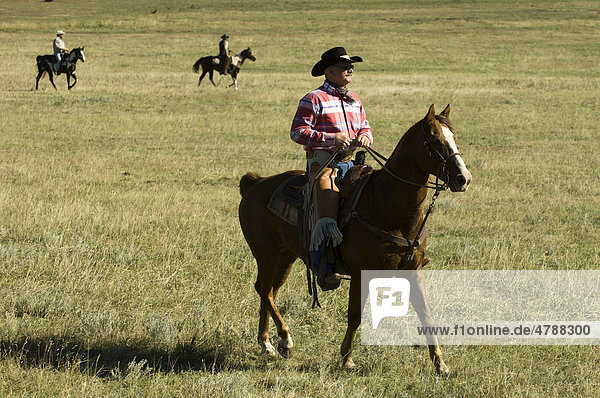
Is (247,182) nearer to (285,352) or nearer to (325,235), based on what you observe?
(325,235)

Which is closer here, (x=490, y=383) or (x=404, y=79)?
(x=490, y=383)

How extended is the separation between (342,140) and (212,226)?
5102 mm

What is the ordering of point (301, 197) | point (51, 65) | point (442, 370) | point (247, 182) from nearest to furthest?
point (442, 370)
point (301, 197)
point (247, 182)
point (51, 65)

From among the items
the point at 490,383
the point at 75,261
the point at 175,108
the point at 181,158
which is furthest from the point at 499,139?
Result: the point at 490,383

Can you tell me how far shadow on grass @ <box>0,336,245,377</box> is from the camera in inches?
243

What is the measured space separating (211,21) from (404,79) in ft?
154

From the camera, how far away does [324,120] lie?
21.0ft

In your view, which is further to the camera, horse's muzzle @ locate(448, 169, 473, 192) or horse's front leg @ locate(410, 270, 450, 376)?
horse's front leg @ locate(410, 270, 450, 376)

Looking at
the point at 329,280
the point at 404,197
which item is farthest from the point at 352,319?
the point at 404,197

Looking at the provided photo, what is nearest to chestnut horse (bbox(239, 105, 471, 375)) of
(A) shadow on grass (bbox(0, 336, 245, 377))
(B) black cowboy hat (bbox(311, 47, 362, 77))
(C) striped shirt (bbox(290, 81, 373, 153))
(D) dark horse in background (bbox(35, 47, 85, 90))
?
(C) striped shirt (bbox(290, 81, 373, 153))

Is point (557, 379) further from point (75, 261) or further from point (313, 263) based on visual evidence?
point (75, 261)

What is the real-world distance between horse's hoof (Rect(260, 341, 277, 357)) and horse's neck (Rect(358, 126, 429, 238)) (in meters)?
1.61

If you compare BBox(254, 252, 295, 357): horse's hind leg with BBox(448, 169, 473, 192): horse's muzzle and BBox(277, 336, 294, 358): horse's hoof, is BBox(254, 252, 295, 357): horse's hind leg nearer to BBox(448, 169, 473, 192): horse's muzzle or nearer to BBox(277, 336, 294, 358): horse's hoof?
→ BBox(277, 336, 294, 358): horse's hoof

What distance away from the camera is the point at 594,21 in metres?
73.2
